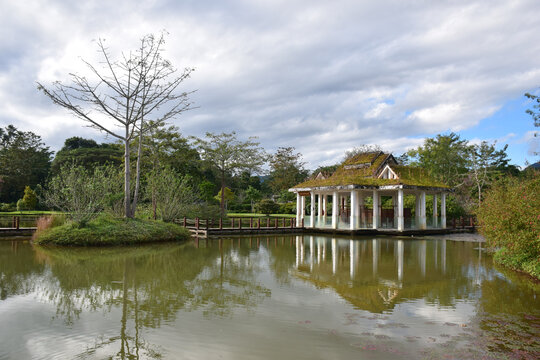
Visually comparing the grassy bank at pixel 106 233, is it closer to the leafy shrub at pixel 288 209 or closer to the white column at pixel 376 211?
the white column at pixel 376 211

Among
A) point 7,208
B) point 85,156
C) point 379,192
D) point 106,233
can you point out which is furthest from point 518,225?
point 85,156

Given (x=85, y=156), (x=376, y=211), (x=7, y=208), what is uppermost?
(x=85, y=156)

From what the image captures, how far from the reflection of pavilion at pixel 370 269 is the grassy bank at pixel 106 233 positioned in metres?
6.47

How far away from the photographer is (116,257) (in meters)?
13.2

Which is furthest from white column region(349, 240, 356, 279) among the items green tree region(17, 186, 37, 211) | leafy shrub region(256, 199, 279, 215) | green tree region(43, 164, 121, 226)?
green tree region(17, 186, 37, 211)

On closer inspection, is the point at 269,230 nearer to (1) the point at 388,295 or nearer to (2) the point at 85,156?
(1) the point at 388,295

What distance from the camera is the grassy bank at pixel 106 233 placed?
16156 millimetres

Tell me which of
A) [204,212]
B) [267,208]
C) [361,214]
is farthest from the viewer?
[267,208]

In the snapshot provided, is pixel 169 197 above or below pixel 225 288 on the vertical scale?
above

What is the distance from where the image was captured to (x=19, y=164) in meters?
45.8

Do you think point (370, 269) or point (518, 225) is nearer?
point (518, 225)

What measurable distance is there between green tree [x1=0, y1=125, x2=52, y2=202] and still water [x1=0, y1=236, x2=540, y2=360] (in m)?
38.2

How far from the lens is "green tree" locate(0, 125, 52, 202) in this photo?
1767 inches

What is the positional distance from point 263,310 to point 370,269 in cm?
532
